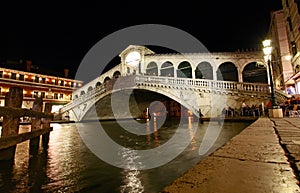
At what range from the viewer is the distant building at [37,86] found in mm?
25788

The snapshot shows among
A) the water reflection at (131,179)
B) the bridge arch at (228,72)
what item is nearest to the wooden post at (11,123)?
the water reflection at (131,179)

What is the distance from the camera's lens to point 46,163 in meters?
3.54

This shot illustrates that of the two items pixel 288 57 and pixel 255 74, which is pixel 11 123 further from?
pixel 255 74

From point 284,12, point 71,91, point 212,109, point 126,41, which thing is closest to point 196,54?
point 212,109

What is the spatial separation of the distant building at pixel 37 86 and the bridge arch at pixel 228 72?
2280 centimetres

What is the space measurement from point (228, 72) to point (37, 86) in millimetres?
29003

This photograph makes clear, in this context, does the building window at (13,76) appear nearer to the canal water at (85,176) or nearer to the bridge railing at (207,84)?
the bridge railing at (207,84)

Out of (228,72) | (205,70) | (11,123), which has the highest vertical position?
(205,70)

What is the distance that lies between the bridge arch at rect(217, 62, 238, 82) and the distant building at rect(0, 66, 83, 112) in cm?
2280

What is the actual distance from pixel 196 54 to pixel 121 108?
1136 cm

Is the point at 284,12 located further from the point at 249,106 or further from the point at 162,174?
the point at 162,174

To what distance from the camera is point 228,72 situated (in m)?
17.2

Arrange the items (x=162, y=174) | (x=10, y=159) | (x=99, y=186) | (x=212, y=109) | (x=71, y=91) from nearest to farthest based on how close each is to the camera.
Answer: (x=99, y=186), (x=162, y=174), (x=10, y=159), (x=212, y=109), (x=71, y=91)

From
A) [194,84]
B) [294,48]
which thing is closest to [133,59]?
[194,84]
